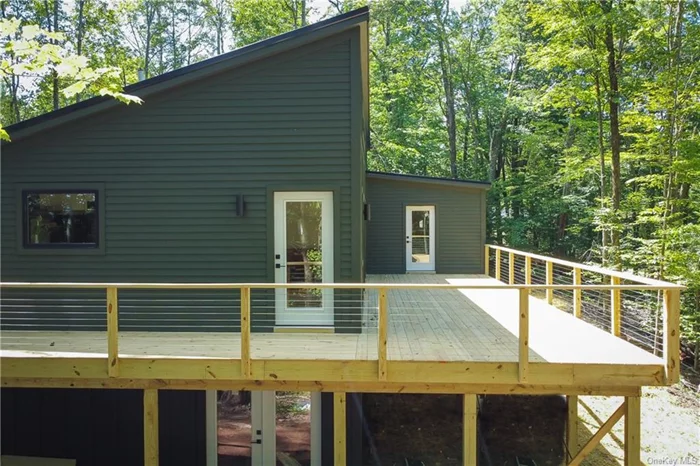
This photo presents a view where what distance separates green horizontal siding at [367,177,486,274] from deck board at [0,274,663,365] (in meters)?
5.22

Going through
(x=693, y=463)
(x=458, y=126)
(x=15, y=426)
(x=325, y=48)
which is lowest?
(x=693, y=463)

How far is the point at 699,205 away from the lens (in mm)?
9281

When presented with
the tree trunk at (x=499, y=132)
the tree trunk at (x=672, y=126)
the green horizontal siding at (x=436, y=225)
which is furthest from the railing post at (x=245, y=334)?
the tree trunk at (x=499, y=132)

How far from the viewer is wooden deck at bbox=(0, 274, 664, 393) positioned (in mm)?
4172

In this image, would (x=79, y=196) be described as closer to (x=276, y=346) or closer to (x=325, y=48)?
(x=276, y=346)

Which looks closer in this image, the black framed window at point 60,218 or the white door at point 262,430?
the white door at point 262,430

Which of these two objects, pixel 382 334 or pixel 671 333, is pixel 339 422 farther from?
pixel 671 333

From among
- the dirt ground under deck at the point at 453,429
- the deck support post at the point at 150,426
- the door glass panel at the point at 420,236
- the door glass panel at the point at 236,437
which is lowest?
the dirt ground under deck at the point at 453,429

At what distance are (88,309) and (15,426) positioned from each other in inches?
66.4

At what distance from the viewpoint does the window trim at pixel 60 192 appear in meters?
5.78

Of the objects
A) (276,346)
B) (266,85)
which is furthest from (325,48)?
(276,346)

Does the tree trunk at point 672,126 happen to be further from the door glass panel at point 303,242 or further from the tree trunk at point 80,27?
the tree trunk at point 80,27

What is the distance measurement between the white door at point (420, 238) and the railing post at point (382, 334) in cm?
770

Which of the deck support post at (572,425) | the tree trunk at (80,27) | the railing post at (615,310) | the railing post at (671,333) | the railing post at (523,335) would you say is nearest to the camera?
the railing post at (671,333)
